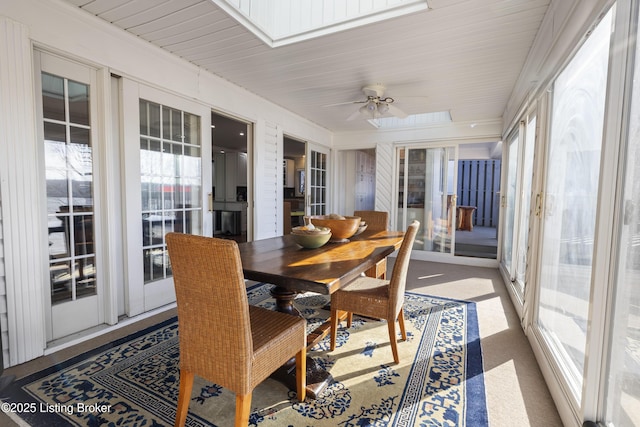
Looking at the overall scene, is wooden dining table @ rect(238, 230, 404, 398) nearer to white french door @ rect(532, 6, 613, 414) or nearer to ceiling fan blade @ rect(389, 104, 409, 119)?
white french door @ rect(532, 6, 613, 414)

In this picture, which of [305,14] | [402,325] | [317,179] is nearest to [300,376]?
[402,325]

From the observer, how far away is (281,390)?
5.70 feet

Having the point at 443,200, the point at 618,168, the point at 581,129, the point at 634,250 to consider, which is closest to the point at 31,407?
the point at 634,250

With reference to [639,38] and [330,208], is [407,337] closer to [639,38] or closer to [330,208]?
[639,38]

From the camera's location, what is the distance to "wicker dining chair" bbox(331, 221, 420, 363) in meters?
1.94

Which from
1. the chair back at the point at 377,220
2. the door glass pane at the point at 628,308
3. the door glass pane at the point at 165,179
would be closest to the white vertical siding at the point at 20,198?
the door glass pane at the point at 165,179

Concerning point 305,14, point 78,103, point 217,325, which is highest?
point 305,14

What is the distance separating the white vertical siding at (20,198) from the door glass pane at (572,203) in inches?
130

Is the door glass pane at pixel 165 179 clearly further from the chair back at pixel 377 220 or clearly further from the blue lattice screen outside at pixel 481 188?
the blue lattice screen outside at pixel 481 188

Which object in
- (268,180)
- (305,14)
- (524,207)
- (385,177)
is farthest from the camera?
(385,177)

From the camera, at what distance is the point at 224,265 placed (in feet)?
3.75

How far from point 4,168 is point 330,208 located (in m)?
4.91

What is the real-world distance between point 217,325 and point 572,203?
2191 mm

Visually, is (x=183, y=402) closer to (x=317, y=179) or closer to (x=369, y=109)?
(x=369, y=109)
